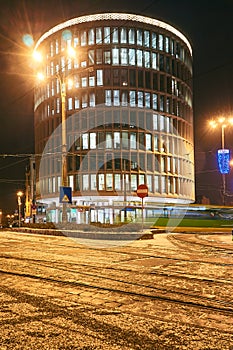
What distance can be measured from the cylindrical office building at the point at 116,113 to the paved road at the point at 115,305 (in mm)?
47098

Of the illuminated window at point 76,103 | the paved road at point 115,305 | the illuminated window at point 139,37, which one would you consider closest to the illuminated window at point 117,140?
the illuminated window at point 76,103

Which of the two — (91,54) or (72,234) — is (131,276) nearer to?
(72,234)

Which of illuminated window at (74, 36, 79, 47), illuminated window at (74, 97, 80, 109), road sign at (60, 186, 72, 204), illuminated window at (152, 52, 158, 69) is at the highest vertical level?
illuminated window at (74, 36, 79, 47)

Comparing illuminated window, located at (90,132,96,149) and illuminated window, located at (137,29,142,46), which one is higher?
illuminated window, located at (137,29,142,46)

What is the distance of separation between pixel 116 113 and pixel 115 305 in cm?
5476

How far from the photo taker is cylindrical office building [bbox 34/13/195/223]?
59.2 m

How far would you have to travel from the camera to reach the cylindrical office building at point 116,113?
59156 millimetres

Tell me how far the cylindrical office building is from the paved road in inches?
1854

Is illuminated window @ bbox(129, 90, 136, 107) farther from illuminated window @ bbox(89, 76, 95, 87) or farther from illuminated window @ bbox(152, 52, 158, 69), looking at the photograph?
illuminated window @ bbox(89, 76, 95, 87)

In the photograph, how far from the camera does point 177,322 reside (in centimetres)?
561

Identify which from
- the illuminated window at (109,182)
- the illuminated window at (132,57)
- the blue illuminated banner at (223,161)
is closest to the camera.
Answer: the blue illuminated banner at (223,161)

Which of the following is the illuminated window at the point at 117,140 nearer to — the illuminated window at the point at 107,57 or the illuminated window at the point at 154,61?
the illuminated window at the point at 107,57

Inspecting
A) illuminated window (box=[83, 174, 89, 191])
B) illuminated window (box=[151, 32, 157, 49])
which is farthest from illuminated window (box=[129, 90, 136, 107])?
illuminated window (box=[83, 174, 89, 191])

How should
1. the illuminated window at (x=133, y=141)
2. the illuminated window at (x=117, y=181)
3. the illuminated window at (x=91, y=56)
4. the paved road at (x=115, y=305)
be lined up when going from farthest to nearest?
the illuminated window at (x=91, y=56)
the illuminated window at (x=133, y=141)
the illuminated window at (x=117, y=181)
the paved road at (x=115, y=305)
